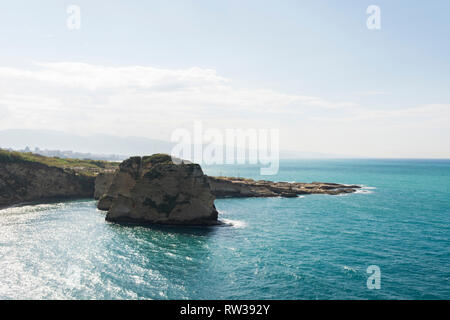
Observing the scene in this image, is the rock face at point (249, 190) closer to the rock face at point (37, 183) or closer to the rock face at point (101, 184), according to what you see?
the rock face at point (101, 184)

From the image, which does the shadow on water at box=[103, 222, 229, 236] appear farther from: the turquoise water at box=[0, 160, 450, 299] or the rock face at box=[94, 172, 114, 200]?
the rock face at box=[94, 172, 114, 200]

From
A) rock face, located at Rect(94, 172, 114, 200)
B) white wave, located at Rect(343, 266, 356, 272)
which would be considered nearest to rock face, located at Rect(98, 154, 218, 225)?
white wave, located at Rect(343, 266, 356, 272)

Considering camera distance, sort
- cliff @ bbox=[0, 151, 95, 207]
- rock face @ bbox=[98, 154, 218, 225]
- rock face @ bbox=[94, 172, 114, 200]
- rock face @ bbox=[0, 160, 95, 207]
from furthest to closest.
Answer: rock face @ bbox=[94, 172, 114, 200] → cliff @ bbox=[0, 151, 95, 207] → rock face @ bbox=[0, 160, 95, 207] → rock face @ bbox=[98, 154, 218, 225]

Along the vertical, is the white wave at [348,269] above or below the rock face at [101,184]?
below

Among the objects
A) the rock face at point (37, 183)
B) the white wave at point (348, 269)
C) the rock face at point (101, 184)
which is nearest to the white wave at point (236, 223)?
the white wave at point (348, 269)

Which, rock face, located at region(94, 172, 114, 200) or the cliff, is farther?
rock face, located at region(94, 172, 114, 200)
